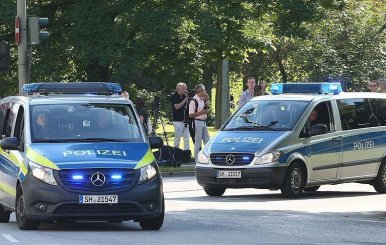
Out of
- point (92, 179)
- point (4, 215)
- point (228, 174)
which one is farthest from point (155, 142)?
point (228, 174)

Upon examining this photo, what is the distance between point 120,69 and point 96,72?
286 centimetres

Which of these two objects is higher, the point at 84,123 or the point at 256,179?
the point at 84,123

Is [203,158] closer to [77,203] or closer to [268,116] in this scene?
[268,116]

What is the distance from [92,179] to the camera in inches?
563

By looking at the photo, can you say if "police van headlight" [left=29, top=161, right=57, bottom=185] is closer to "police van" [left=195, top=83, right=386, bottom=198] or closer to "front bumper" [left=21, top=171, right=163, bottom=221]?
"front bumper" [left=21, top=171, right=163, bottom=221]

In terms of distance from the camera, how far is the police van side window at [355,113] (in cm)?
2178

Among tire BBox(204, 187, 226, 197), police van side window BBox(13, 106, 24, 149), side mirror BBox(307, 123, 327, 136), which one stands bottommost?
tire BBox(204, 187, 226, 197)

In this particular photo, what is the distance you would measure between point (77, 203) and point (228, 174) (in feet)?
20.8

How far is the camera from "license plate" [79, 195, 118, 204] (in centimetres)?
1423

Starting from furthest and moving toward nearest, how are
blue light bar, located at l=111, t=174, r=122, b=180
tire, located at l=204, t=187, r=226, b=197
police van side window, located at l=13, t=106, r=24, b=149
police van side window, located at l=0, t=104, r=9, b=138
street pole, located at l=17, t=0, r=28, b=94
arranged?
street pole, located at l=17, t=0, r=28, b=94 < tire, located at l=204, t=187, r=226, b=197 < police van side window, located at l=0, t=104, r=9, b=138 < police van side window, located at l=13, t=106, r=24, b=149 < blue light bar, located at l=111, t=174, r=122, b=180

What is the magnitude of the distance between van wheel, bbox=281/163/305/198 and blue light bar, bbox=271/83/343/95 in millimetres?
1982

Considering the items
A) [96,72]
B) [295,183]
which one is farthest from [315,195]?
[96,72]

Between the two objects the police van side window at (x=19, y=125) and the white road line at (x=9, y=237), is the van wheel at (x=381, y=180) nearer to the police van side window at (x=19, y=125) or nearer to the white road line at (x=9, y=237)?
the police van side window at (x=19, y=125)

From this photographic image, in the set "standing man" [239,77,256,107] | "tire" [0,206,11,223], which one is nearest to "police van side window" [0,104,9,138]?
"tire" [0,206,11,223]
